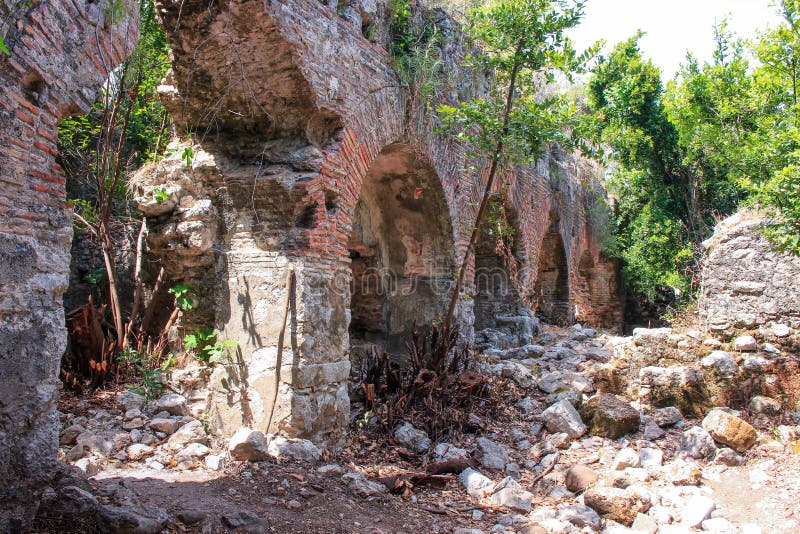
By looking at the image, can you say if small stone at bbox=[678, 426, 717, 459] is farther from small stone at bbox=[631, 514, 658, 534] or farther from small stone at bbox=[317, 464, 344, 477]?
small stone at bbox=[317, 464, 344, 477]

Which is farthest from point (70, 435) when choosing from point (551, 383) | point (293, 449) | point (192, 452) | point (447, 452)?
point (551, 383)

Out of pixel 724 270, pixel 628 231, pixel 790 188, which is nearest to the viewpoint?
pixel 790 188

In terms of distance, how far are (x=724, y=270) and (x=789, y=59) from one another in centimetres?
379

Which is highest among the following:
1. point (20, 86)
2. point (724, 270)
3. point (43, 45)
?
point (43, 45)

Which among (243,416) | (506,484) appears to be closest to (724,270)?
(506,484)

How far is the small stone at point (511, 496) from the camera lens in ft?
13.0

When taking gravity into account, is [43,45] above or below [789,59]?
below

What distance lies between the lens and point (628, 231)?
44.7 ft

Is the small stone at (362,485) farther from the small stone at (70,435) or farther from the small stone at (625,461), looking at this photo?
the small stone at (70,435)

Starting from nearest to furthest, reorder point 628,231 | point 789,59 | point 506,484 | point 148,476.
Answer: point 148,476, point 506,484, point 789,59, point 628,231

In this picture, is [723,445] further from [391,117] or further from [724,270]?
[391,117]

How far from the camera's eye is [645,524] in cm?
356

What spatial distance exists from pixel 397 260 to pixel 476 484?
12.1 feet

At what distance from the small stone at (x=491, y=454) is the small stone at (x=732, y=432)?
1767mm
